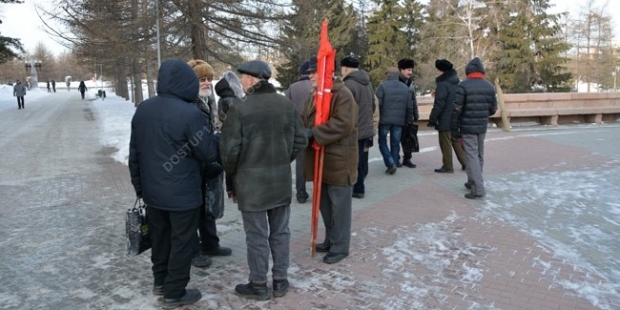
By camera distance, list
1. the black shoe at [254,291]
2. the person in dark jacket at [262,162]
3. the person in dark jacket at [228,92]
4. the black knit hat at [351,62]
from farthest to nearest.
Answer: the black knit hat at [351,62]
the person in dark jacket at [228,92]
the black shoe at [254,291]
the person in dark jacket at [262,162]

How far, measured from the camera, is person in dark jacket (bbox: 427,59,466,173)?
793 centimetres

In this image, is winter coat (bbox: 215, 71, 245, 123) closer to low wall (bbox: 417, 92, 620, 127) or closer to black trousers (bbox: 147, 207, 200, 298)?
black trousers (bbox: 147, 207, 200, 298)

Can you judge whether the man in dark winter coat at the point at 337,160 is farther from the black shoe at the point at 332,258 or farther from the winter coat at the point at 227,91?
the winter coat at the point at 227,91

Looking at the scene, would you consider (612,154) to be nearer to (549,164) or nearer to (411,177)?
(549,164)

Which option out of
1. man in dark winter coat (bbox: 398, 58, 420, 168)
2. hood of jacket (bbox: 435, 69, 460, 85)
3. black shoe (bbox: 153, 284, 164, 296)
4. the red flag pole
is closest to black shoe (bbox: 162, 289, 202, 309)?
black shoe (bbox: 153, 284, 164, 296)

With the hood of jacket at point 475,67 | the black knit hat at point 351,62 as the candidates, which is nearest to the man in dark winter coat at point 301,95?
the black knit hat at point 351,62

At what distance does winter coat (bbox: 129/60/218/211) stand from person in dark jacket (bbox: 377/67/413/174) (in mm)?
5017

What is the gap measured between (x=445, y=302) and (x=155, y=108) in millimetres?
2540

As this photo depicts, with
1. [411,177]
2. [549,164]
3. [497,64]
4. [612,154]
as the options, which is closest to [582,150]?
[612,154]

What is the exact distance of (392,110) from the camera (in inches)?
321

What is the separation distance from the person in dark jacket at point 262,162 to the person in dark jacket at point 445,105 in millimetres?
4726

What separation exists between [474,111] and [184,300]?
4.43 m

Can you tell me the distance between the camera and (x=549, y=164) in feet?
29.3

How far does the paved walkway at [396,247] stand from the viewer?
3.83 m
